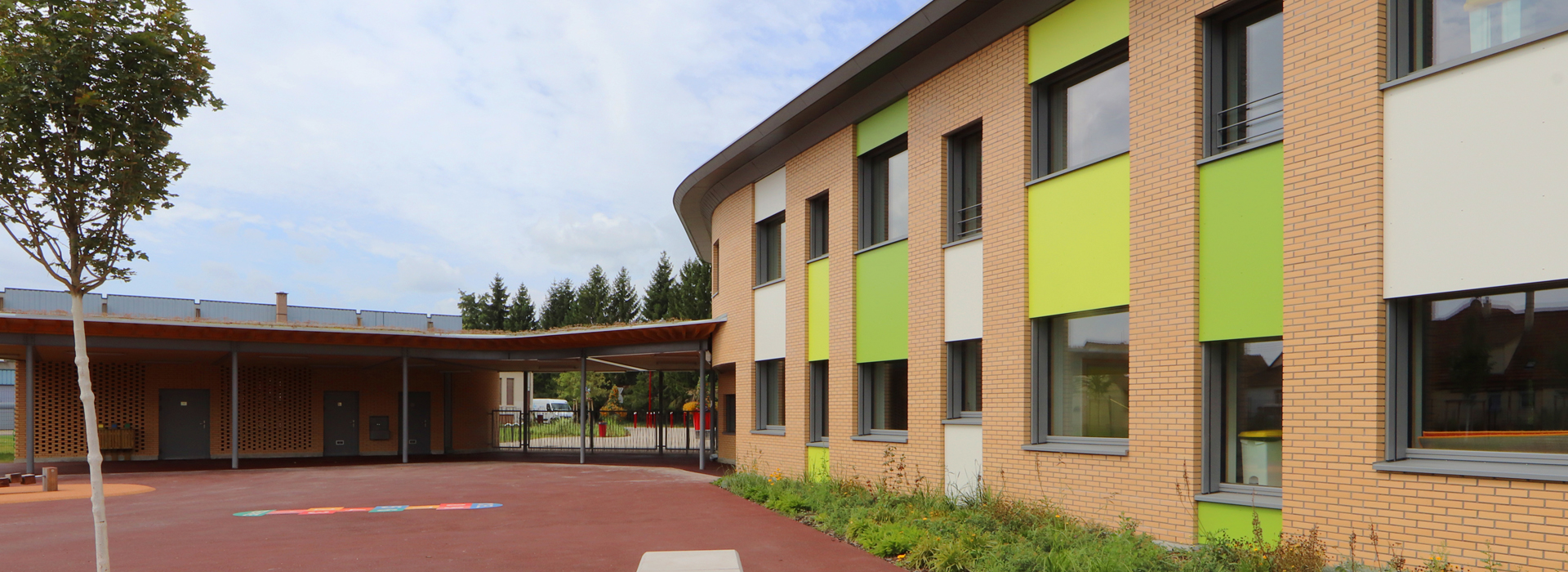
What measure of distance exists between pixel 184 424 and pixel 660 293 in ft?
147

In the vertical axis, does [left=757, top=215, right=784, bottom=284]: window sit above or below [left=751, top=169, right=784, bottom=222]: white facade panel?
below

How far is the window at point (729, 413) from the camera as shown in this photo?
25547 mm

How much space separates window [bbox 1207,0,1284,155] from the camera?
9.45 m

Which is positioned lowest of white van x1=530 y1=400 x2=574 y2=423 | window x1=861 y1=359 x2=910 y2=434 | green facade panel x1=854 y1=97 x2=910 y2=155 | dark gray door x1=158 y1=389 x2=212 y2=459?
white van x1=530 y1=400 x2=574 y2=423

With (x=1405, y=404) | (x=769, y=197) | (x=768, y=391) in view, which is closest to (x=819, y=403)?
(x=768, y=391)

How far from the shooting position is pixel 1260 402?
937cm

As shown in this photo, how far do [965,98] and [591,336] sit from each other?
13.8 metres

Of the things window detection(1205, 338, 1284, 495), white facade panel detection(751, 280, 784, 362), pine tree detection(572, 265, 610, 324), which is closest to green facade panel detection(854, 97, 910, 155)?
white facade panel detection(751, 280, 784, 362)

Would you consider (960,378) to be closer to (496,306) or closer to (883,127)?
(883,127)

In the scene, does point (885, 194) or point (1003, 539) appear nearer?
point (1003, 539)

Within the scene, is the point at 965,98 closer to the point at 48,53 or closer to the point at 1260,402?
the point at 1260,402

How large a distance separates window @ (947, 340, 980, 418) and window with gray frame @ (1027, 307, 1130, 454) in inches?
74.2

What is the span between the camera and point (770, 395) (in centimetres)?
2066

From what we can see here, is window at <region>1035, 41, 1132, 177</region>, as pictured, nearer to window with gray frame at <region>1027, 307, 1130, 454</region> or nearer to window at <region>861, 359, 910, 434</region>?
window with gray frame at <region>1027, 307, 1130, 454</region>
